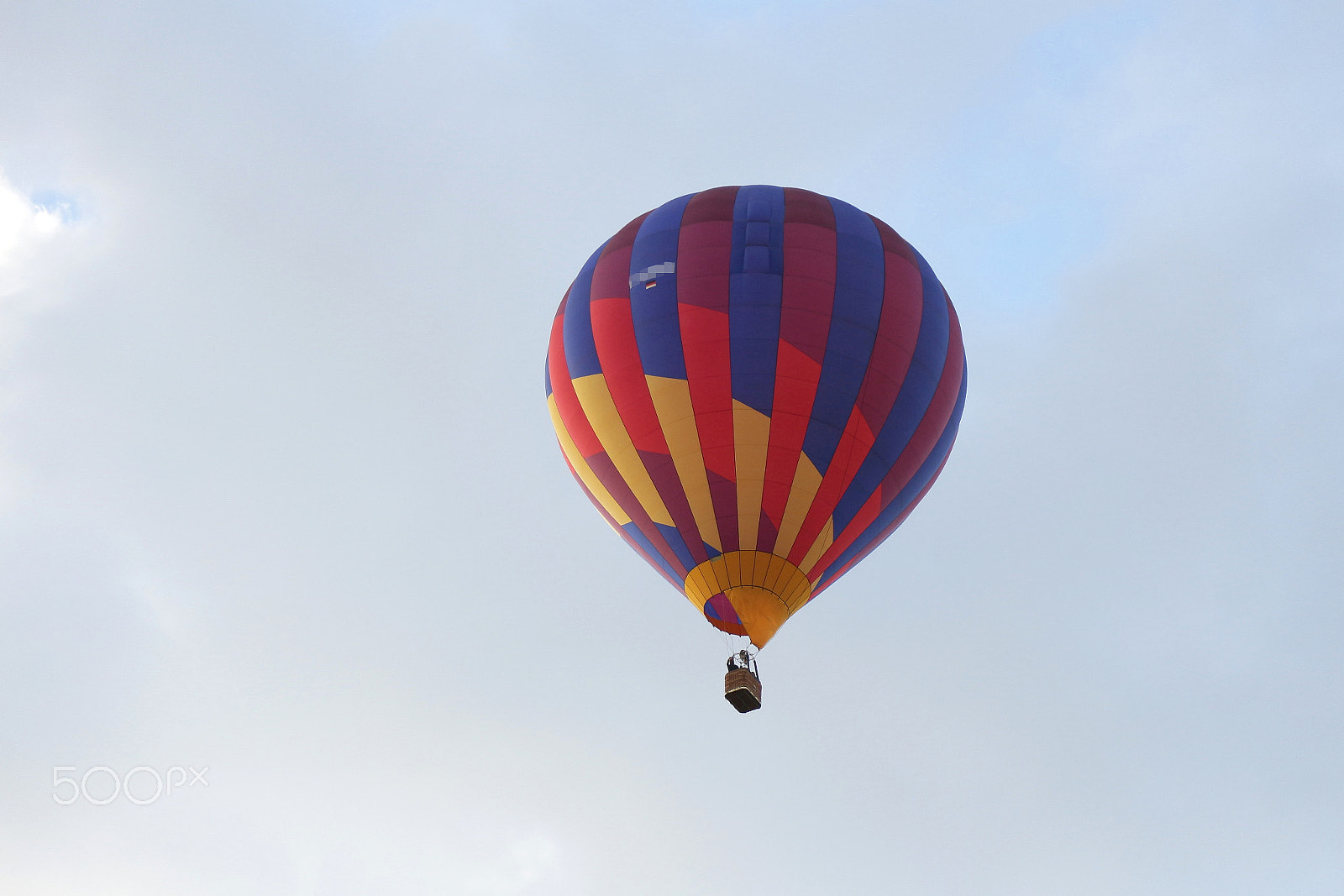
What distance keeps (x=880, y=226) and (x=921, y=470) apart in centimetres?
426

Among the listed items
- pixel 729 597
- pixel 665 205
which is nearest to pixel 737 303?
pixel 665 205

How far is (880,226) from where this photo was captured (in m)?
23.5

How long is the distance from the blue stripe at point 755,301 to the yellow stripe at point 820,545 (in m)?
1.96

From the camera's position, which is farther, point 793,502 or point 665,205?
point 665,205

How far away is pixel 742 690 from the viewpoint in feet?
65.2

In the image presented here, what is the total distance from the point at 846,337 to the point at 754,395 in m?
1.76

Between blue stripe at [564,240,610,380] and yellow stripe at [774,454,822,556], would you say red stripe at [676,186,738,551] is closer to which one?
yellow stripe at [774,454,822,556]

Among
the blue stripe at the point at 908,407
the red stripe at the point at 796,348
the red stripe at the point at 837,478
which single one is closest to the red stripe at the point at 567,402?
the red stripe at the point at 796,348

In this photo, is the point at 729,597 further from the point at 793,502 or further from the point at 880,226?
the point at 880,226

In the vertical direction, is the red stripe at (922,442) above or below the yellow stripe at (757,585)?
above

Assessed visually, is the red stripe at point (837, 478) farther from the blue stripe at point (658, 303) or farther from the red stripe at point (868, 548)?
the blue stripe at point (658, 303)

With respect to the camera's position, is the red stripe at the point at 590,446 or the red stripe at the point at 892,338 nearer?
the red stripe at the point at 892,338

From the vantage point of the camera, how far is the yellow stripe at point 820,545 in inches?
822

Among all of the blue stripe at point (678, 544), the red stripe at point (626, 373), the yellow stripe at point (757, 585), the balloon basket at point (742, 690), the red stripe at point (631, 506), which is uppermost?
the red stripe at point (626, 373)
